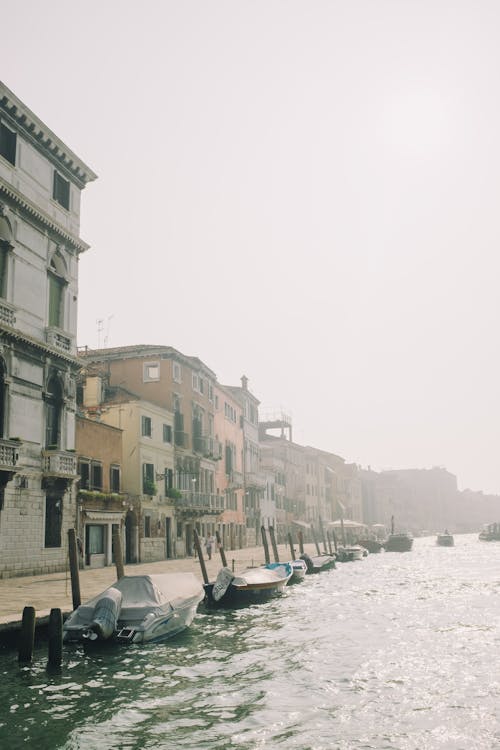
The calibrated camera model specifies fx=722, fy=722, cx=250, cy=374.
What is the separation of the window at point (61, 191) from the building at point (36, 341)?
37mm

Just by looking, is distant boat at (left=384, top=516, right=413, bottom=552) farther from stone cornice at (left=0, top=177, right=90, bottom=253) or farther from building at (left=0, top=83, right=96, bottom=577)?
stone cornice at (left=0, top=177, right=90, bottom=253)

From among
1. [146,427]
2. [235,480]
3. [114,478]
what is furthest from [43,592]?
[235,480]

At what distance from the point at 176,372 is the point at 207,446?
6.09 m

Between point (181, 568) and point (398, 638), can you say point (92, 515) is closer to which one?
point (181, 568)

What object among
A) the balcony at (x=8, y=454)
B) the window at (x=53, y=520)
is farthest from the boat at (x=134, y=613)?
the window at (x=53, y=520)

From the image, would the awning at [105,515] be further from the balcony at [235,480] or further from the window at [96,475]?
the balcony at [235,480]

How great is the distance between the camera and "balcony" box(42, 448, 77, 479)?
2427 centimetres

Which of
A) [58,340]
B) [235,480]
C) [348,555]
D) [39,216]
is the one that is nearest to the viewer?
[39,216]

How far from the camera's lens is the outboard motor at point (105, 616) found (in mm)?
13355

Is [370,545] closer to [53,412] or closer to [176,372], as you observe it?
[176,372]

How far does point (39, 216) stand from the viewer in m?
24.8

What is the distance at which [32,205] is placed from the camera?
24188mm

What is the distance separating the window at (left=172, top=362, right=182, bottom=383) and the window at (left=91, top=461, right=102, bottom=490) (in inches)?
401

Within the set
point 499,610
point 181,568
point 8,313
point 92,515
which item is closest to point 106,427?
point 92,515
